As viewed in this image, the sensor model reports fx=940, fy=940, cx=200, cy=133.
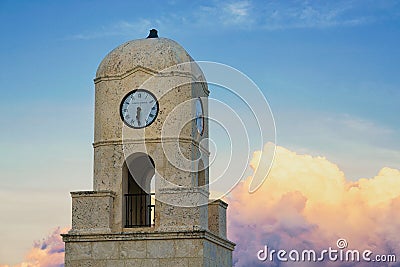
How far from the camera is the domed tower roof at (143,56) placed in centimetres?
2544

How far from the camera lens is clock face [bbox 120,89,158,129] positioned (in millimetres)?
25297

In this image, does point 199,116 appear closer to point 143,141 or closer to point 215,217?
point 143,141

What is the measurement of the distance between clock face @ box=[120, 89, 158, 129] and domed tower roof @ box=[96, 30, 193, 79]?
0.71 m

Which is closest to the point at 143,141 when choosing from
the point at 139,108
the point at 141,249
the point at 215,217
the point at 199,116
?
the point at 139,108

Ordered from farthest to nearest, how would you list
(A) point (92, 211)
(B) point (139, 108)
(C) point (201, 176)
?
(C) point (201, 176)
(B) point (139, 108)
(A) point (92, 211)

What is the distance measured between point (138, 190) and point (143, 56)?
13.8ft

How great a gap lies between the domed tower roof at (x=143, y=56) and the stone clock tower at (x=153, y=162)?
0.03 metres

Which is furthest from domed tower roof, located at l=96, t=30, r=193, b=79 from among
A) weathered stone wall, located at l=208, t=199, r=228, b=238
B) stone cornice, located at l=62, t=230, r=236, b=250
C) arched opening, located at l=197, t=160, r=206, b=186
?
stone cornice, located at l=62, t=230, r=236, b=250

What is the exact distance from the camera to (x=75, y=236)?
81.5 ft

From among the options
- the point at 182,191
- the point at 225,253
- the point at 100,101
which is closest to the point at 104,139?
the point at 100,101

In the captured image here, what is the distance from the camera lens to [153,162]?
26141 millimetres

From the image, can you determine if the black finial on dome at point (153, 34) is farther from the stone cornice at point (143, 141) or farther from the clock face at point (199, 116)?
the stone cornice at point (143, 141)

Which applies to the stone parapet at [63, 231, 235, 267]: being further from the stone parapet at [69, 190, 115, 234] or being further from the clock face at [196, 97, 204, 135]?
the clock face at [196, 97, 204, 135]

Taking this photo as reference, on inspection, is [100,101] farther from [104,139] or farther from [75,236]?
[75,236]
